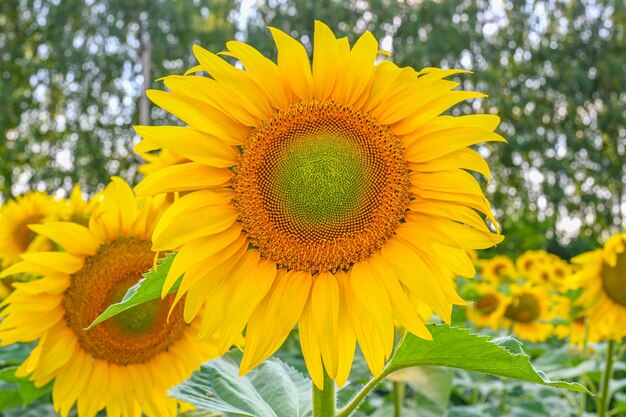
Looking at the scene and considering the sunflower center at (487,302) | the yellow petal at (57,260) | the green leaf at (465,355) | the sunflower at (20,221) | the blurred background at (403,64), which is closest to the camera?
the green leaf at (465,355)

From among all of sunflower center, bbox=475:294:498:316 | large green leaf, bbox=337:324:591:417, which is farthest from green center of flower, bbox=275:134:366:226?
sunflower center, bbox=475:294:498:316

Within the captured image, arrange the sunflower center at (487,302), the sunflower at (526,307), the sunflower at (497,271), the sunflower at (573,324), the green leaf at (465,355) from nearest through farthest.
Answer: the green leaf at (465,355) < the sunflower at (573,324) < the sunflower at (526,307) < the sunflower center at (487,302) < the sunflower at (497,271)

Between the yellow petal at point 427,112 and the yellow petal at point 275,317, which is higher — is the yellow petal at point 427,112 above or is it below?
above

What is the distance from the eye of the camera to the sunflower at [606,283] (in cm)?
243

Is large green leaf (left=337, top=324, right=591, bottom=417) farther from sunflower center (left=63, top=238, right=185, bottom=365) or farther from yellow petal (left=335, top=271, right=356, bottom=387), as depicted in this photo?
sunflower center (left=63, top=238, right=185, bottom=365)

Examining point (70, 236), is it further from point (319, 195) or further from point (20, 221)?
point (20, 221)

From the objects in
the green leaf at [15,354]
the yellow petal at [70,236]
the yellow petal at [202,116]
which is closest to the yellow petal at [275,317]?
the yellow petal at [202,116]

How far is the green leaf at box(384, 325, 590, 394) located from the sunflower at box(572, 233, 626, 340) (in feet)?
4.94

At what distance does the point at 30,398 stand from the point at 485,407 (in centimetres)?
181

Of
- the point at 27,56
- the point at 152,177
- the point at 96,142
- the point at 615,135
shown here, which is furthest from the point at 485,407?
the point at 615,135

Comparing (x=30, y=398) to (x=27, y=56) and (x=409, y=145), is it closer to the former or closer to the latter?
(x=409, y=145)

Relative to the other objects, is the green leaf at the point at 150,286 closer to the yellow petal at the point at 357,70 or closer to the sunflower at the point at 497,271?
the yellow petal at the point at 357,70

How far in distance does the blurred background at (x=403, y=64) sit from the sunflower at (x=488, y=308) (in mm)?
7804

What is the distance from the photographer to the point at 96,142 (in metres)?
15.6
